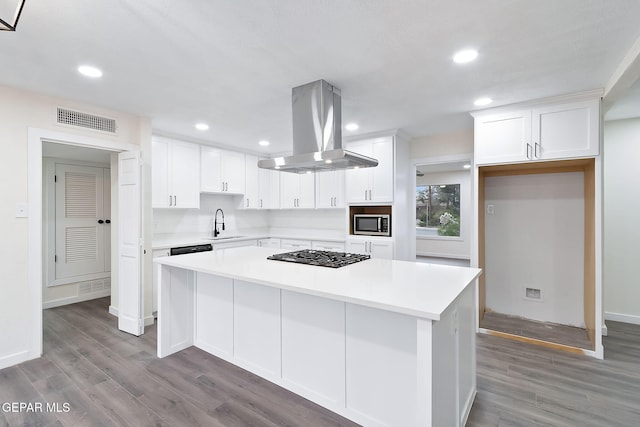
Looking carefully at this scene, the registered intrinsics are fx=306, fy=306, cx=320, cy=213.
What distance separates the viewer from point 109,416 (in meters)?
2.03

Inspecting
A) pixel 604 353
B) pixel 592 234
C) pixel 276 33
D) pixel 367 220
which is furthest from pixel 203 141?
pixel 604 353

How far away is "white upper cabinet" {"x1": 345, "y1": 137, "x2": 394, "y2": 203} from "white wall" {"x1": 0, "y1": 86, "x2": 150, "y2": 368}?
361 centimetres

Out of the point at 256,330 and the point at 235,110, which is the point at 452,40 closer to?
the point at 235,110

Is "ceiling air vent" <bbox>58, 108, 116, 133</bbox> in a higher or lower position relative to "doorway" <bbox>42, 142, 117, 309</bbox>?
higher

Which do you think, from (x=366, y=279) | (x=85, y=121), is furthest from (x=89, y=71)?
(x=366, y=279)

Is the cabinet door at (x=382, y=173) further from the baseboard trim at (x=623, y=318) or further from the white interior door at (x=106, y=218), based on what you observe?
the white interior door at (x=106, y=218)

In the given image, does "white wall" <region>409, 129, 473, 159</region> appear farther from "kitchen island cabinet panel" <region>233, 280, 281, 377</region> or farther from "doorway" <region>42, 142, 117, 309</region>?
"doorway" <region>42, 142, 117, 309</region>

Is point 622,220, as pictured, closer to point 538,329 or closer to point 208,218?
point 538,329

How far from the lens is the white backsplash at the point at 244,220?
483cm

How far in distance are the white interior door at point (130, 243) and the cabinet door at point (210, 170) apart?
53.7 inches

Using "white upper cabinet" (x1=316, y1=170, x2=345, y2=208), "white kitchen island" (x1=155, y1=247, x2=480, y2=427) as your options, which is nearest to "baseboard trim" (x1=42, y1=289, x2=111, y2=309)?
"white kitchen island" (x1=155, y1=247, x2=480, y2=427)

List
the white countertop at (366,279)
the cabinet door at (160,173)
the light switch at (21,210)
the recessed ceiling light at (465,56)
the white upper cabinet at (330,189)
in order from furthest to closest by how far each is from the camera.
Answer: the white upper cabinet at (330,189) < the cabinet door at (160,173) < the light switch at (21,210) < the recessed ceiling light at (465,56) < the white countertop at (366,279)

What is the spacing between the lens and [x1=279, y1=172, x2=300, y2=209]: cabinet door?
5547 mm

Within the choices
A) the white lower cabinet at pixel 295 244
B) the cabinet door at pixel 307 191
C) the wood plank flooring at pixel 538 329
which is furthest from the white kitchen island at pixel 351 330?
the cabinet door at pixel 307 191
